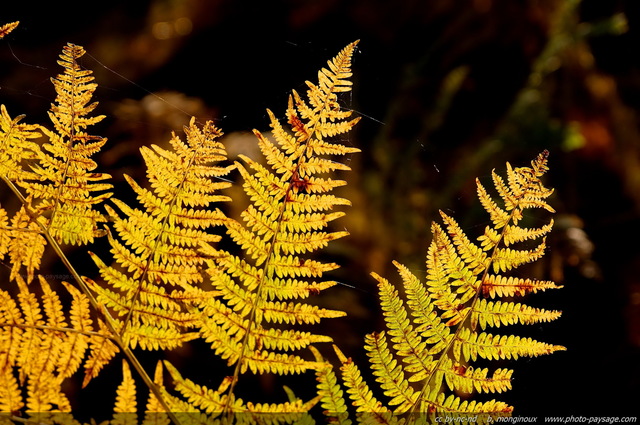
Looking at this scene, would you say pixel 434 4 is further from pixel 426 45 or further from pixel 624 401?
pixel 624 401

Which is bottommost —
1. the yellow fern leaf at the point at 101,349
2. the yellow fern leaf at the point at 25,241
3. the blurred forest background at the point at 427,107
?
the yellow fern leaf at the point at 101,349

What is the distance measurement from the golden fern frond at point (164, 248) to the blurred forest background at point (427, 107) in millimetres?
1203

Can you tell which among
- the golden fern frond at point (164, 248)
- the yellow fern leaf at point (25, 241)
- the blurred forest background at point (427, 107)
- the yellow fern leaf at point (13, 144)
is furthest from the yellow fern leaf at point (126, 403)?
the blurred forest background at point (427, 107)

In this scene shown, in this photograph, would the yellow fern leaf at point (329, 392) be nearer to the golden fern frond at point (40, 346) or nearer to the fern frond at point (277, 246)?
the fern frond at point (277, 246)

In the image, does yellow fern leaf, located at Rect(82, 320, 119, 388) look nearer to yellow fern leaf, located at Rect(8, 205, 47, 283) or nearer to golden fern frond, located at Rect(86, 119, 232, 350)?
golden fern frond, located at Rect(86, 119, 232, 350)

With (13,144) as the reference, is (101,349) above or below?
below

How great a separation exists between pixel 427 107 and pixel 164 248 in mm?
2515

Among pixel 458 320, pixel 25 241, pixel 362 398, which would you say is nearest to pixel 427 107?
pixel 458 320

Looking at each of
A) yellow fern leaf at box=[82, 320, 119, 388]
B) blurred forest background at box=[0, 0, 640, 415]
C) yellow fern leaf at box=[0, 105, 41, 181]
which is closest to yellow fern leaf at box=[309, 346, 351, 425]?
yellow fern leaf at box=[82, 320, 119, 388]

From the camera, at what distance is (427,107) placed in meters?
3.16

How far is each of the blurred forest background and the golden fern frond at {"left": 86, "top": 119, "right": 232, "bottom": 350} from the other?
3.95ft

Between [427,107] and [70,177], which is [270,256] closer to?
[70,177]

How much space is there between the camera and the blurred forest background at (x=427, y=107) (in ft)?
7.74

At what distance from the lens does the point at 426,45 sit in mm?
3279
